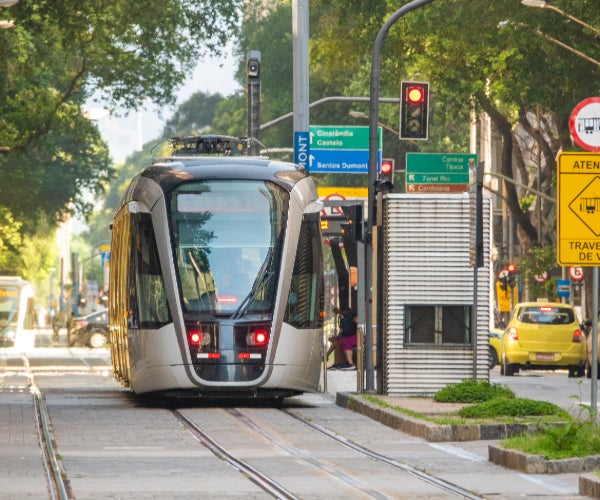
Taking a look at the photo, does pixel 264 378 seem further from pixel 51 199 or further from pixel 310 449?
pixel 51 199

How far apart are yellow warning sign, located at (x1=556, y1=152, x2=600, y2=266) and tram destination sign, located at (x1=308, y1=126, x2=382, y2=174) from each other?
1519cm

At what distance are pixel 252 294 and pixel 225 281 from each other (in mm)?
393

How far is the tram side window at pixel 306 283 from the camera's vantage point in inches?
943

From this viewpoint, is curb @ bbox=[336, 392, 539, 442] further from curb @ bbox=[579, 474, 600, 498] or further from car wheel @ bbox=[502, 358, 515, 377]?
car wheel @ bbox=[502, 358, 515, 377]

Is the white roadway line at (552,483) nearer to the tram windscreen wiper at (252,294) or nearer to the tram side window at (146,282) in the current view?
the tram windscreen wiper at (252,294)

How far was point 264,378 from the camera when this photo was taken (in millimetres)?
23625

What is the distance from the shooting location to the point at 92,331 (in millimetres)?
70188

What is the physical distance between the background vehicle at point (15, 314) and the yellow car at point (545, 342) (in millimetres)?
31906

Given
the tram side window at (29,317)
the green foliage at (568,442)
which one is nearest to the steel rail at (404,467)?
the green foliage at (568,442)

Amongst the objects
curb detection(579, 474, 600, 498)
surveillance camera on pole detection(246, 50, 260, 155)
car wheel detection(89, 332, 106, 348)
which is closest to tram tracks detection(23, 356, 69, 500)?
curb detection(579, 474, 600, 498)

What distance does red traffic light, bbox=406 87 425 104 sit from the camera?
30109mm

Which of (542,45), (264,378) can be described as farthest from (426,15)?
(264,378)

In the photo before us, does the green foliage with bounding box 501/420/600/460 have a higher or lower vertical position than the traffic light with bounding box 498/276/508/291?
lower

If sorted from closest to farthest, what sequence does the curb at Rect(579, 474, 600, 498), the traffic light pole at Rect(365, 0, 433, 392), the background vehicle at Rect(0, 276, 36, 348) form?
the curb at Rect(579, 474, 600, 498) → the traffic light pole at Rect(365, 0, 433, 392) → the background vehicle at Rect(0, 276, 36, 348)
